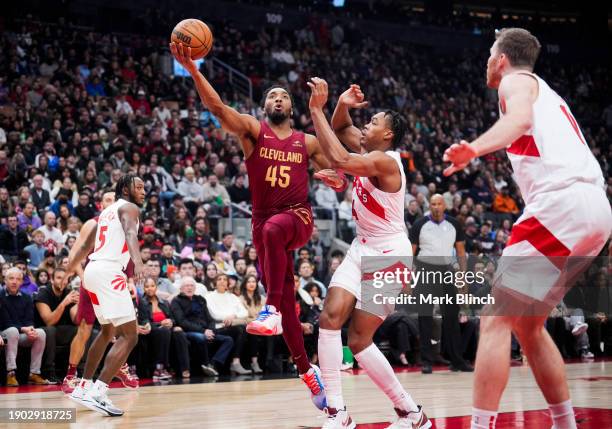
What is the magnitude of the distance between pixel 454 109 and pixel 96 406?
60.7 ft

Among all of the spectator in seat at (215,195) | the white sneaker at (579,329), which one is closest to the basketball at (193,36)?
the spectator in seat at (215,195)

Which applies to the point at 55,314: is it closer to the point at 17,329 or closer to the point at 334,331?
the point at 17,329

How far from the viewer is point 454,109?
23.2m

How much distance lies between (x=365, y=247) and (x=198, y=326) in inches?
207

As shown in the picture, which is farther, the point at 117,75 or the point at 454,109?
the point at 454,109

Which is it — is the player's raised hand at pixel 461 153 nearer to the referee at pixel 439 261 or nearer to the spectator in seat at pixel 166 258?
the referee at pixel 439 261

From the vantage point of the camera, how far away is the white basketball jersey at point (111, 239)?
6867mm

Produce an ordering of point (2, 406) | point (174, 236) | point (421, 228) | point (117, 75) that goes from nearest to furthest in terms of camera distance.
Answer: point (2, 406)
point (421, 228)
point (174, 236)
point (117, 75)

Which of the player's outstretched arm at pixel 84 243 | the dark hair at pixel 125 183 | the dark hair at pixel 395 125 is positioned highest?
the dark hair at pixel 395 125

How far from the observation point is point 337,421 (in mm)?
4969

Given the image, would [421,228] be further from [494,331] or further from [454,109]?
[454,109]

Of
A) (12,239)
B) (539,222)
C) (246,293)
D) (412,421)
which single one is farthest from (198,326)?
(539,222)

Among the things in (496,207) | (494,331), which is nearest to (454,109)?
(496,207)

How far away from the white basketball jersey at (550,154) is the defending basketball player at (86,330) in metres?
4.21
